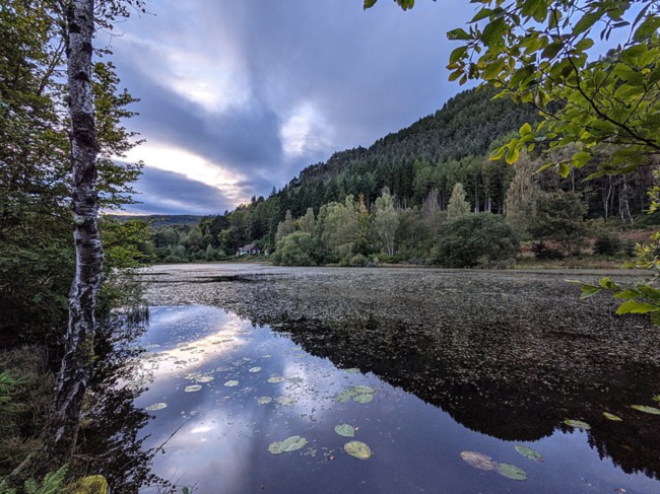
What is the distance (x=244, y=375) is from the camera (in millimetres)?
5070

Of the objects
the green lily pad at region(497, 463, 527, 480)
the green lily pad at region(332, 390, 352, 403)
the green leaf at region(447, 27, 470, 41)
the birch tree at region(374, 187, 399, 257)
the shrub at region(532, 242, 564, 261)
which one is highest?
the birch tree at region(374, 187, 399, 257)

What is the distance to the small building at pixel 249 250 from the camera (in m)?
79.5

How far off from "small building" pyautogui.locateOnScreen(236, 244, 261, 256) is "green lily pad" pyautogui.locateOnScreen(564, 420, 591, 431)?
255ft

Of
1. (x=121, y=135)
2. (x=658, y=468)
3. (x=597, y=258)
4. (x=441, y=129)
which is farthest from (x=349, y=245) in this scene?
(x=441, y=129)

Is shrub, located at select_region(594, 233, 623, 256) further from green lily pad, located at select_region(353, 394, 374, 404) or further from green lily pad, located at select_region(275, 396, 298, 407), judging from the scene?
green lily pad, located at select_region(275, 396, 298, 407)

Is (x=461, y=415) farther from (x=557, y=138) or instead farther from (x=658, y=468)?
(x=557, y=138)

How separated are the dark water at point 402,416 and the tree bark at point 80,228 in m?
1.08

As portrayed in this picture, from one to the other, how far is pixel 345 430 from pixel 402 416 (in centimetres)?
81

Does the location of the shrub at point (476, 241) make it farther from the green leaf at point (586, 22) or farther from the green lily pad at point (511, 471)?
the green leaf at point (586, 22)

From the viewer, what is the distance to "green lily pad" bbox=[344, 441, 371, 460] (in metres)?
3.03

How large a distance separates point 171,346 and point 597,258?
35.9m

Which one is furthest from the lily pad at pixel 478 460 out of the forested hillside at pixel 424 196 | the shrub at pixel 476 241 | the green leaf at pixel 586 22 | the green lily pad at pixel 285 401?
the shrub at pixel 476 241

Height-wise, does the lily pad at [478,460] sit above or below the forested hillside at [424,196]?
below

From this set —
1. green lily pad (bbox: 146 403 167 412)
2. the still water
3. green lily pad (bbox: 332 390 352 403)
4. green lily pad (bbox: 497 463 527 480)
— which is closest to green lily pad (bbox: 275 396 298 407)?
the still water
